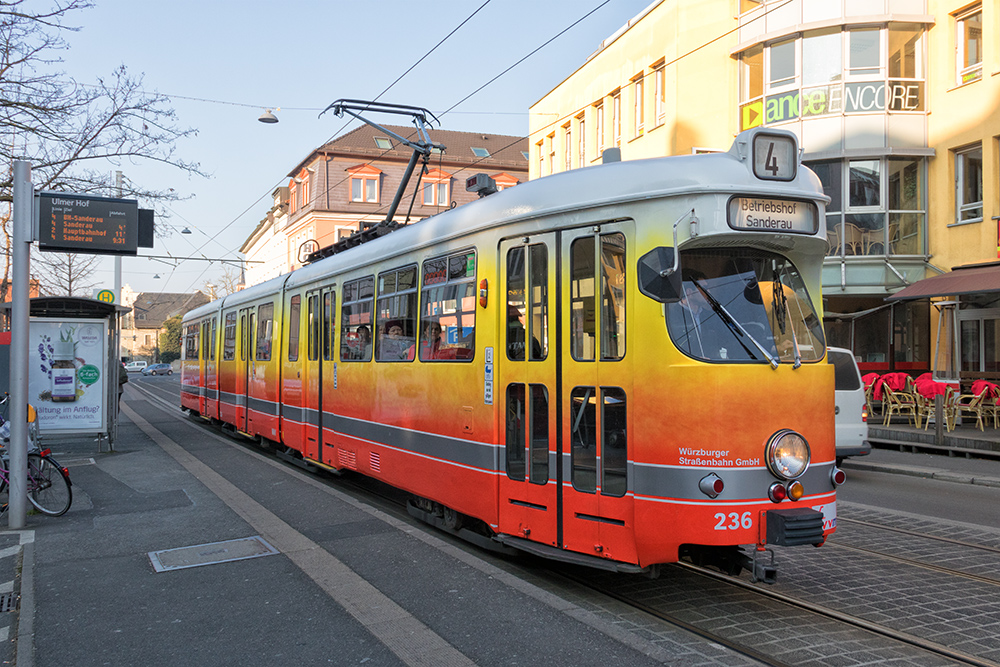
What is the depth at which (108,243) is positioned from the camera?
10680 mm

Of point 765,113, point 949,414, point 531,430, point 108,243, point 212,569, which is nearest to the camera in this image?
point 531,430

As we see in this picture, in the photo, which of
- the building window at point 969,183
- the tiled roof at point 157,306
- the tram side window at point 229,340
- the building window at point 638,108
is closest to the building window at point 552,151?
the building window at point 638,108

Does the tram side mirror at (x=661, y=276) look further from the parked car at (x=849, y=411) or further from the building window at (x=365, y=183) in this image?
the building window at (x=365, y=183)

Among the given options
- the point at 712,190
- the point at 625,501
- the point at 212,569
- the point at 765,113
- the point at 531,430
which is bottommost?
the point at 212,569

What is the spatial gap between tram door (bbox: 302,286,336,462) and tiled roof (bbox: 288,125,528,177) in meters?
44.1

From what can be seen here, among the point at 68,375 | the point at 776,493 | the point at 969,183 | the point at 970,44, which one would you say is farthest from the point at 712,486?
the point at 970,44

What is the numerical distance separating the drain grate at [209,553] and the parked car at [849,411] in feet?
27.3

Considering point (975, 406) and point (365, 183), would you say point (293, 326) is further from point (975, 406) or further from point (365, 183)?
point (365, 183)

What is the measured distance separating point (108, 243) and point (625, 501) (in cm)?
802

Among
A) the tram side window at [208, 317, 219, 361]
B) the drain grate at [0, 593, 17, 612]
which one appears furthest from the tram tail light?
the tram side window at [208, 317, 219, 361]

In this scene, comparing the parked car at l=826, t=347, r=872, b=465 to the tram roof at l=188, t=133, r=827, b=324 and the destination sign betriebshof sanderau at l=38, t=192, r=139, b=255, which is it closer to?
the tram roof at l=188, t=133, r=827, b=324

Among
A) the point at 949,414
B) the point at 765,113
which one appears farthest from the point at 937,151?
the point at 949,414

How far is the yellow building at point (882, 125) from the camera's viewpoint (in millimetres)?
20219

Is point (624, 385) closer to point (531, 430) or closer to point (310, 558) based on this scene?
point (531, 430)
